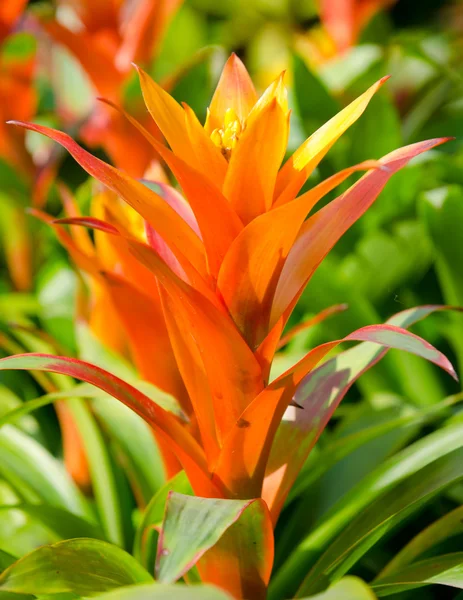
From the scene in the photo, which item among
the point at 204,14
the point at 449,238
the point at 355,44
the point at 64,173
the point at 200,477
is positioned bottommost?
the point at 200,477

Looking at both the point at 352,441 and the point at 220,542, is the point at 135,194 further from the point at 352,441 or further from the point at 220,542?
the point at 352,441

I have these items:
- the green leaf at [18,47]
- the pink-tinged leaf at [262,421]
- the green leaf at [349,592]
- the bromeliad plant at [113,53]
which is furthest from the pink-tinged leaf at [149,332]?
the green leaf at [18,47]

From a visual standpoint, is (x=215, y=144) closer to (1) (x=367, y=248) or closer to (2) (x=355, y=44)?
(1) (x=367, y=248)

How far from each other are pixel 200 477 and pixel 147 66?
1094 mm

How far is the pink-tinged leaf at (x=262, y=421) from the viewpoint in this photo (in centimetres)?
58

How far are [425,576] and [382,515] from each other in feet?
0.23

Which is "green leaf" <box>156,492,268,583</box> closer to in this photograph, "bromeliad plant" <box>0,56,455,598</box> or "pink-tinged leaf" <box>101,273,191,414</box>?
→ "bromeliad plant" <box>0,56,455,598</box>

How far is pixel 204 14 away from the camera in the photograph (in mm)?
2689

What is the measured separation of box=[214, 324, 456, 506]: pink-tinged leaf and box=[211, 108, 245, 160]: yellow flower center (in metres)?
0.19

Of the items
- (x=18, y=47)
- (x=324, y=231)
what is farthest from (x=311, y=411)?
(x=18, y=47)

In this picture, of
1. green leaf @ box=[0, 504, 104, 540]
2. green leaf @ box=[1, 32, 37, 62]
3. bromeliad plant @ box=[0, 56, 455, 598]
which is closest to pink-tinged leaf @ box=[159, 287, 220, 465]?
bromeliad plant @ box=[0, 56, 455, 598]

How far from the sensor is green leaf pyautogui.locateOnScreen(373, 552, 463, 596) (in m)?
0.59

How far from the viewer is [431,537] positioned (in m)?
0.72

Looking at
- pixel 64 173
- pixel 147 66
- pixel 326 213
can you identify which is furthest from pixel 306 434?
pixel 64 173
